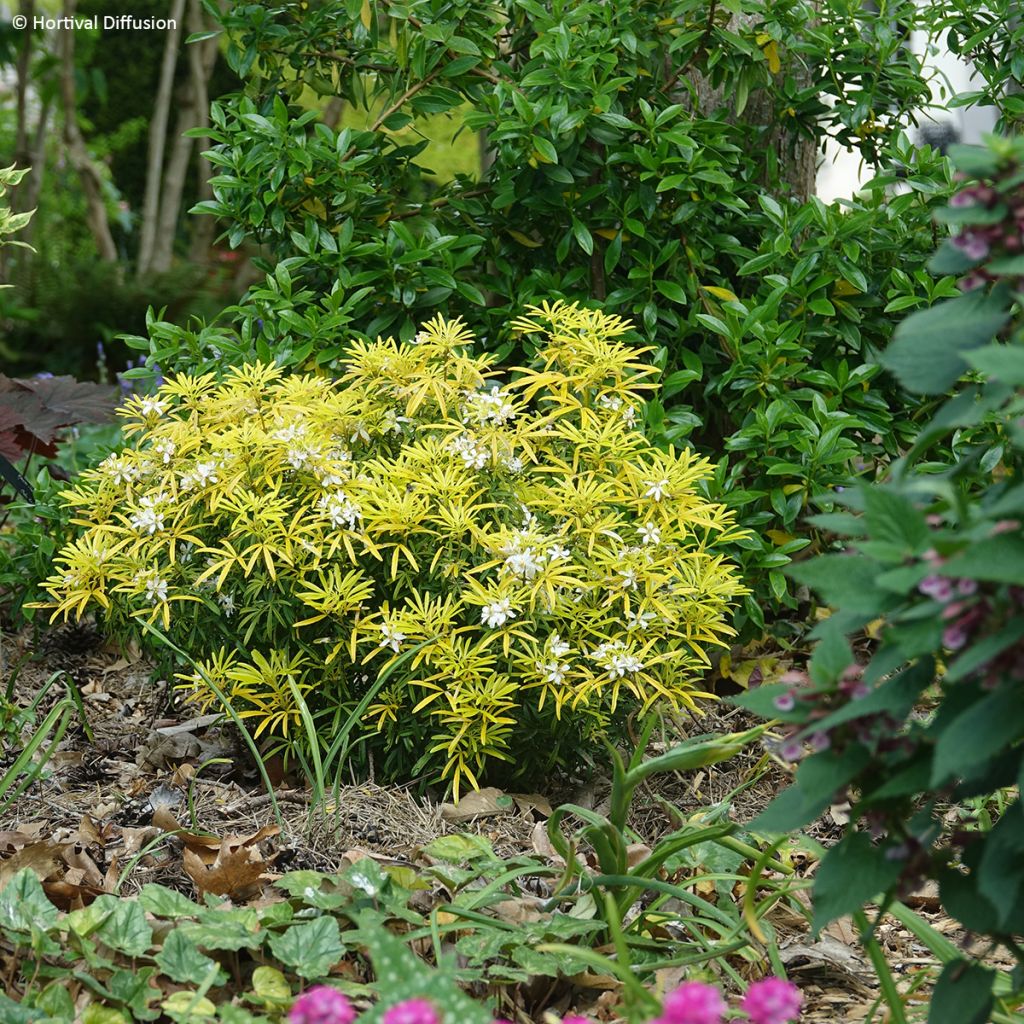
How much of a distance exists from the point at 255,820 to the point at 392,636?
447 millimetres

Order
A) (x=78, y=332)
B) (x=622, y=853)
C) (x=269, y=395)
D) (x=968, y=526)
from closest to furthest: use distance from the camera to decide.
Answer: (x=968, y=526) < (x=622, y=853) < (x=269, y=395) < (x=78, y=332)

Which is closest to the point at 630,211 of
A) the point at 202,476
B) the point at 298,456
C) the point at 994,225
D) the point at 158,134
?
the point at 298,456

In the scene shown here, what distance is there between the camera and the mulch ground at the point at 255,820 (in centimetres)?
189

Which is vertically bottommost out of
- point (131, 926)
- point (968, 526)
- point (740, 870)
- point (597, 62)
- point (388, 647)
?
point (740, 870)

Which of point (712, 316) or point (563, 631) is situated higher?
point (712, 316)

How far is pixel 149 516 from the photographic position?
227 centimetres

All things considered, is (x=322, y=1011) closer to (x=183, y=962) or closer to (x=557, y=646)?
(x=183, y=962)

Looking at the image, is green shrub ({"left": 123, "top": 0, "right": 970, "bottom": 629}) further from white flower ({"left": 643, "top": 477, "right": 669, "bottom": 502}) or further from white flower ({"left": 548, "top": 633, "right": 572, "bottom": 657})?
white flower ({"left": 548, "top": 633, "right": 572, "bottom": 657})

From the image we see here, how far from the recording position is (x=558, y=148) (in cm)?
294

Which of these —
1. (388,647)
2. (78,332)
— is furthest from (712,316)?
(78,332)

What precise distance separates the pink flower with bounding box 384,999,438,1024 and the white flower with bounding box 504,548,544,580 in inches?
42.1

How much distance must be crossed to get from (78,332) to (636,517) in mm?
5825

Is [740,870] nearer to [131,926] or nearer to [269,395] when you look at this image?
[131,926]

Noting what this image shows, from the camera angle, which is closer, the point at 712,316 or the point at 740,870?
the point at 740,870
